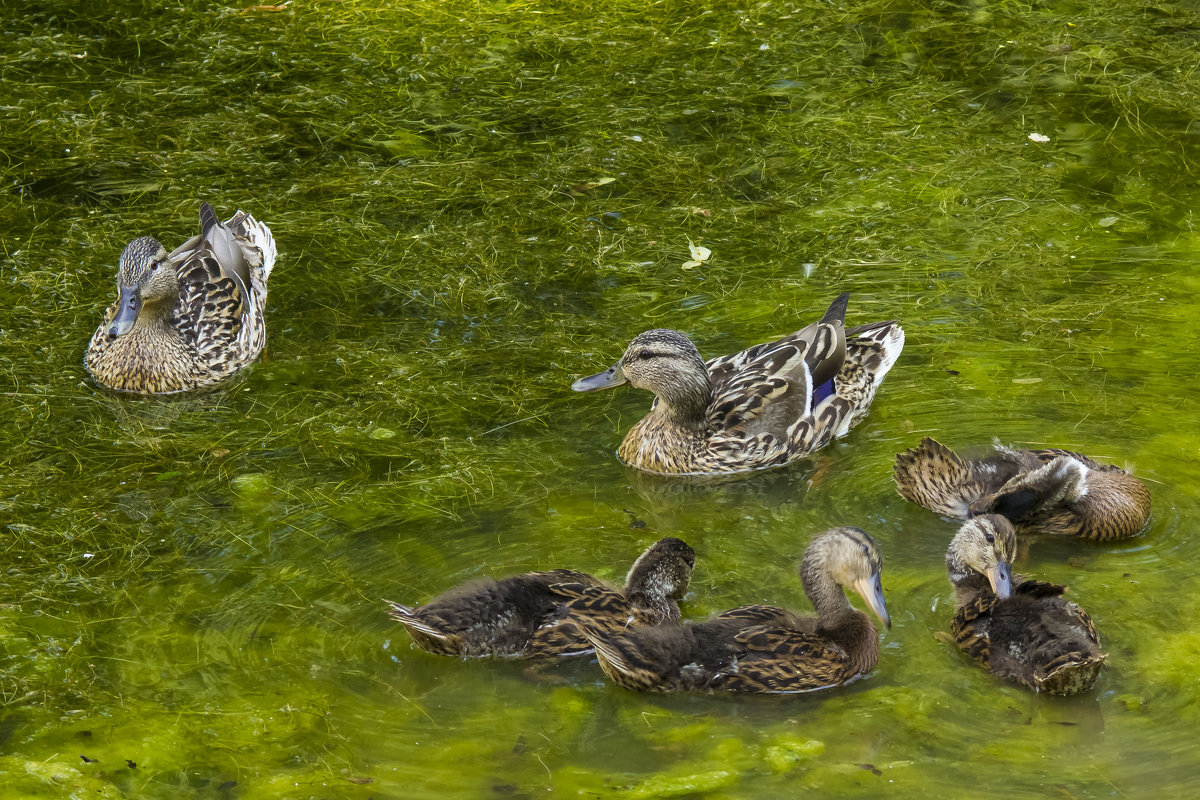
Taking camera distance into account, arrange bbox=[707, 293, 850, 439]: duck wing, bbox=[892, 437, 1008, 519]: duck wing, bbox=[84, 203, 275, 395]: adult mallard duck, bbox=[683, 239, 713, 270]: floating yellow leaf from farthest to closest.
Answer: bbox=[683, 239, 713, 270]: floating yellow leaf → bbox=[84, 203, 275, 395]: adult mallard duck → bbox=[707, 293, 850, 439]: duck wing → bbox=[892, 437, 1008, 519]: duck wing

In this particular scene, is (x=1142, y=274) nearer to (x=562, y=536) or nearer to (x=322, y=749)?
(x=562, y=536)

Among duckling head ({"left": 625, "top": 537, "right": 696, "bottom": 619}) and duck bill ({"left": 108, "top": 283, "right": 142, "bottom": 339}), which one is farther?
duck bill ({"left": 108, "top": 283, "right": 142, "bottom": 339})

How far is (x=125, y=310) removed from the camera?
7820 mm

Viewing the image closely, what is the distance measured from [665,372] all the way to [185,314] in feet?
9.70

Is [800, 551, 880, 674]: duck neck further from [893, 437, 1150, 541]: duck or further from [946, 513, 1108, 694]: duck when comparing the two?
[893, 437, 1150, 541]: duck

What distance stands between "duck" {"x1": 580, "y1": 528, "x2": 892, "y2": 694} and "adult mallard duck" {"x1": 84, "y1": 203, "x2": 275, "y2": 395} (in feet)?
11.0

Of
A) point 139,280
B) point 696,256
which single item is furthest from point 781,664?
point 139,280

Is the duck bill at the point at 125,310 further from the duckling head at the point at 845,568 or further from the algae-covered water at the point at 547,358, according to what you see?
the duckling head at the point at 845,568

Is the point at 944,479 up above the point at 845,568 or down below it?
below

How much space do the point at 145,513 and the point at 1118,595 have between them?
4.44 metres

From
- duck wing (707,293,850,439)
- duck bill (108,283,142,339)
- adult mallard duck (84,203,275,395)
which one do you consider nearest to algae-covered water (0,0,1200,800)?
adult mallard duck (84,203,275,395)

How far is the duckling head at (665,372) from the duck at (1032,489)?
→ 1104 millimetres

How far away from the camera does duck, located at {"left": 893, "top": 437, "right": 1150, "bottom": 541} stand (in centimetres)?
627

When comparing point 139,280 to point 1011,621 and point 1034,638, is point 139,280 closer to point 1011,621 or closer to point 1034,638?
point 1011,621
